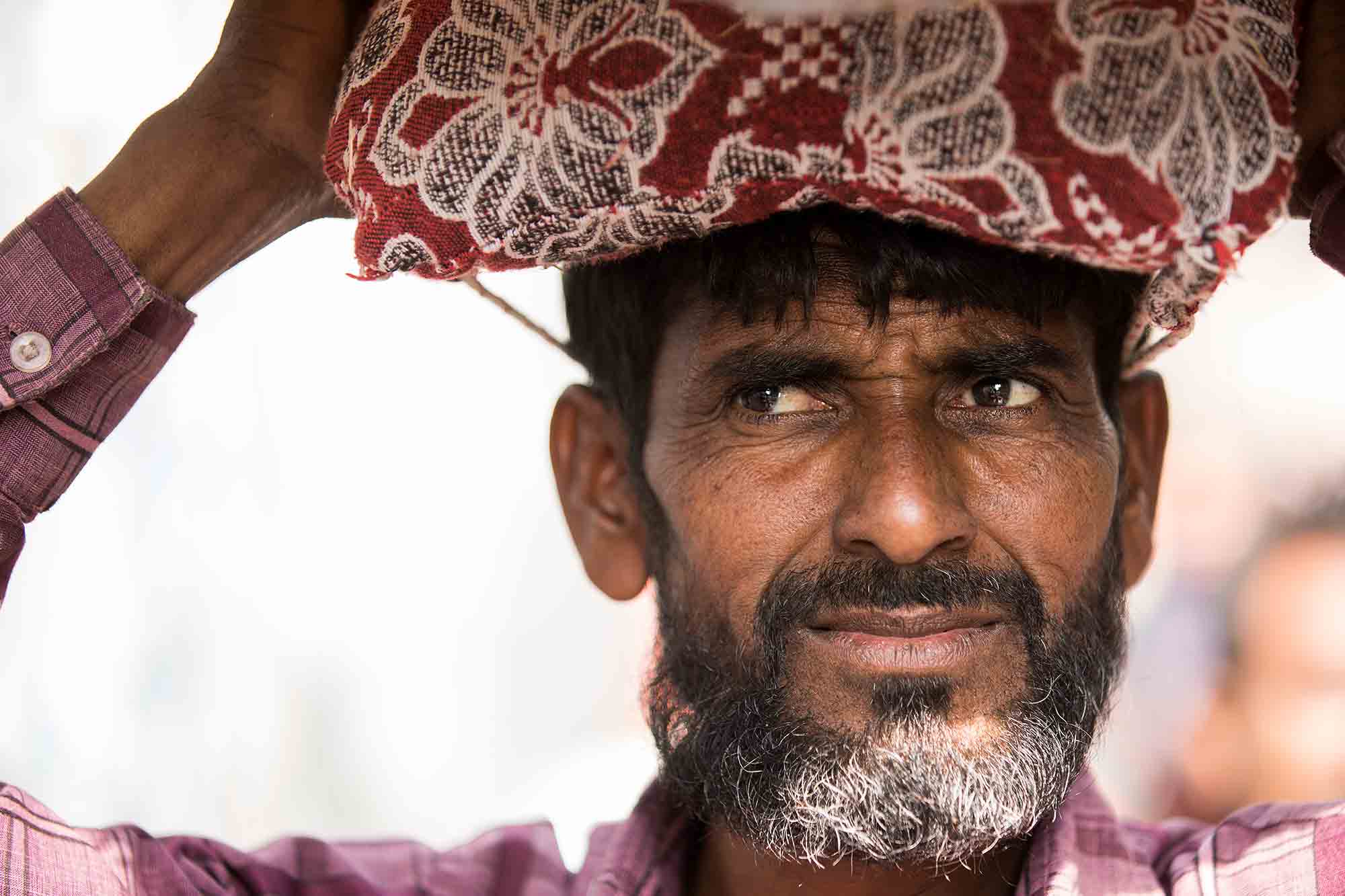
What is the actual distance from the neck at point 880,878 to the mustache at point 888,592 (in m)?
0.37

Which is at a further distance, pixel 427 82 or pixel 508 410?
pixel 508 410

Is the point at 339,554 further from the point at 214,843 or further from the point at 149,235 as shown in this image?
the point at 149,235

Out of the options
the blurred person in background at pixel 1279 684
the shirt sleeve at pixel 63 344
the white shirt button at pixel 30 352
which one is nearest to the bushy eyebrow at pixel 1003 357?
the shirt sleeve at pixel 63 344

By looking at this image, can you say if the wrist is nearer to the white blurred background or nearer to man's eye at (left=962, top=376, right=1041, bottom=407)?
man's eye at (left=962, top=376, right=1041, bottom=407)

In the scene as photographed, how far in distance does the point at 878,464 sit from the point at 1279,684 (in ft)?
→ 10.0

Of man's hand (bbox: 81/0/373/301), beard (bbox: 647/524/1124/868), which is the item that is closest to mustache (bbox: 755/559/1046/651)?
beard (bbox: 647/524/1124/868)

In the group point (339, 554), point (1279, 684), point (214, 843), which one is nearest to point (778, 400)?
point (214, 843)

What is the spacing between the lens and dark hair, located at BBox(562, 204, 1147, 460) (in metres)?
1.81

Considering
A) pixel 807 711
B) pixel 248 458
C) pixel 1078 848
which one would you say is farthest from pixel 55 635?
pixel 1078 848

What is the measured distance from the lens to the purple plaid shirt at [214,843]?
1.71 metres

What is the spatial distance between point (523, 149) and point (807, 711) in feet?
2.52

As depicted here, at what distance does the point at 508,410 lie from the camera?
13.3 ft

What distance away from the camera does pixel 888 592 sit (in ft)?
5.75

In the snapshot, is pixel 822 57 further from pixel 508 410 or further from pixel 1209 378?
pixel 1209 378
